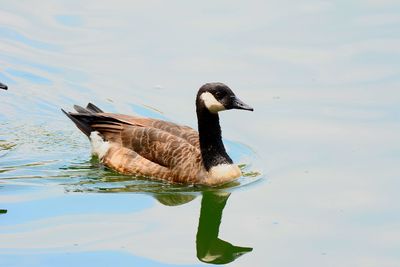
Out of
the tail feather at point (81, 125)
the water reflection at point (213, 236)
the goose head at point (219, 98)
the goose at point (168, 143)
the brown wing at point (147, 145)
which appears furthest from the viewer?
the tail feather at point (81, 125)

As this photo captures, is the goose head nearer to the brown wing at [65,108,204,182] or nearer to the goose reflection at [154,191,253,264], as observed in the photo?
the brown wing at [65,108,204,182]

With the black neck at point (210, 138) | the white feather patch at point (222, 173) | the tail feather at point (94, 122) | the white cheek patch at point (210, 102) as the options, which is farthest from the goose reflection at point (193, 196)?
the white cheek patch at point (210, 102)

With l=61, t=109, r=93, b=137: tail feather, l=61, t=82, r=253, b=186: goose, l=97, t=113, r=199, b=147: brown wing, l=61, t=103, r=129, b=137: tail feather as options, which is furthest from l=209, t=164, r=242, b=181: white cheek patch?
l=61, t=109, r=93, b=137: tail feather

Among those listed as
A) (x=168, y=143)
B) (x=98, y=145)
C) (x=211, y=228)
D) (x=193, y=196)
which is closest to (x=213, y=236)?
(x=211, y=228)

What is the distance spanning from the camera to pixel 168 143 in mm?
13180

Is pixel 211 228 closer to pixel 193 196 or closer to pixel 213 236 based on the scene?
pixel 213 236

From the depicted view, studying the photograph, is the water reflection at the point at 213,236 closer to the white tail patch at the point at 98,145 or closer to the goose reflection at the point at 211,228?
the goose reflection at the point at 211,228

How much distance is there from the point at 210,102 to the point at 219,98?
14 centimetres

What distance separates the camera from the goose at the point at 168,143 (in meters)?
12.8

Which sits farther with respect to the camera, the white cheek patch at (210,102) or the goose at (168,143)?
the goose at (168,143)

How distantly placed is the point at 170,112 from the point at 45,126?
174 centimetres

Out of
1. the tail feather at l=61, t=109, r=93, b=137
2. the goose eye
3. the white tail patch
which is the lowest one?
the white tail patch

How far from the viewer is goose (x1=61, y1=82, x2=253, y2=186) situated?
12781 mm

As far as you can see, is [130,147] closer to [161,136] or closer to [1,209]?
[161,136]
